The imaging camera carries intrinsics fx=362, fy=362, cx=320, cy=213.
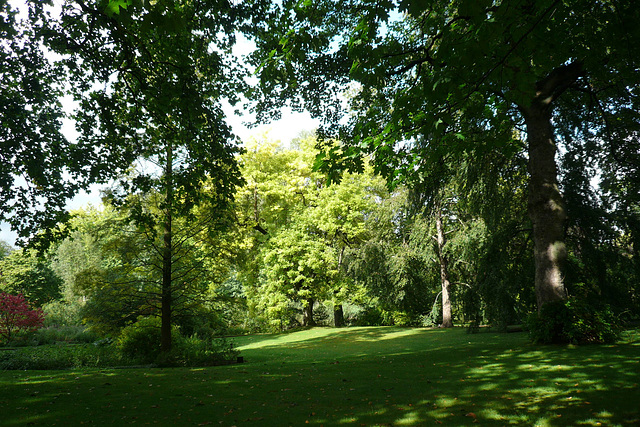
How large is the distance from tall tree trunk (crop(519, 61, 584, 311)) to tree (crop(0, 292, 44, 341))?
22381mm

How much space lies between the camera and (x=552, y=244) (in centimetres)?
953

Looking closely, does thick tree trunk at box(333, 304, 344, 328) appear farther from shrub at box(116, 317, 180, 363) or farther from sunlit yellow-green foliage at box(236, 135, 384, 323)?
shrub at box(116, 317, 180, 363)

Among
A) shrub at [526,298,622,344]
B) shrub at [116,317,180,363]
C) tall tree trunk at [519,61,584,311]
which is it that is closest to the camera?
shrub at [526,298,622,344]

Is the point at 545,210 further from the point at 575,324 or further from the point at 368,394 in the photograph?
the point at 368,394

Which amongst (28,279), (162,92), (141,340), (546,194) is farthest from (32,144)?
(28,279)

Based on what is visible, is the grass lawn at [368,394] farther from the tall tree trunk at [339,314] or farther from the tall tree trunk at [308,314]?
the tall tree trunk at [308,314]

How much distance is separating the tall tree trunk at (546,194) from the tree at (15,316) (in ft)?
73.4

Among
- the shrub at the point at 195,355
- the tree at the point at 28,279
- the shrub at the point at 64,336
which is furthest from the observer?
the tree at the point at 28,279

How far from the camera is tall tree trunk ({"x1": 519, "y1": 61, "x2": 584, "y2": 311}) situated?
372 inches

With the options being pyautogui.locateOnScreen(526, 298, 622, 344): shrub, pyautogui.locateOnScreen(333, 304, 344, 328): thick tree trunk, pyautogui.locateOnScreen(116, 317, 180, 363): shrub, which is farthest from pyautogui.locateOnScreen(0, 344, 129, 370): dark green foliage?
pyautogui.locateOnScreen(333, 304, 344, 328): thick tree trunk

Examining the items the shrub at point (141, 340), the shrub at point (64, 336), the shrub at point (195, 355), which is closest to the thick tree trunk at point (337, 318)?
the shrub at point (195, 355)

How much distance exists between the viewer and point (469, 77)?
13.3 ft

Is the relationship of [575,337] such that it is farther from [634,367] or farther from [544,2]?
[544,2]

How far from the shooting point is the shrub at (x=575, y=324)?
884cm
